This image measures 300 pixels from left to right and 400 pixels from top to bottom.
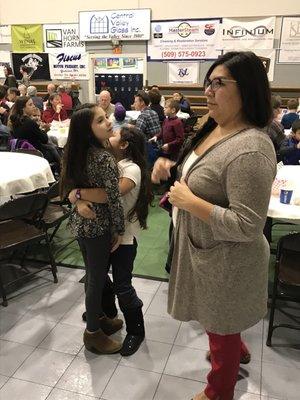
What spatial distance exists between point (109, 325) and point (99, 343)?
0.22 metres

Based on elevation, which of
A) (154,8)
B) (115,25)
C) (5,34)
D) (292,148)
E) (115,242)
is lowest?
(115,242)

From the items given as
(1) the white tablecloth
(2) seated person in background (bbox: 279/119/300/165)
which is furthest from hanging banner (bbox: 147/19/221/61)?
(1) the white tablecloth

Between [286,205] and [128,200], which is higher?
[128,200]

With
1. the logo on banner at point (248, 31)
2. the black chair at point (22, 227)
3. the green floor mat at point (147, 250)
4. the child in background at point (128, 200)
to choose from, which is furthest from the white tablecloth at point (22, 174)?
the logo on banner at point (248, 31)

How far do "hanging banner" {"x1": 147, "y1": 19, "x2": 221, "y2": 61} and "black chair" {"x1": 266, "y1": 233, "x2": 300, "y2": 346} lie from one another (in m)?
6.80

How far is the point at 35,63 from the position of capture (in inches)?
381

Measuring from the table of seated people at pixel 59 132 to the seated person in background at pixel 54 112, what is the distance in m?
0.24

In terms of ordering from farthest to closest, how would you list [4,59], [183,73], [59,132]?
[4,59]
[183,73]
[59,132]

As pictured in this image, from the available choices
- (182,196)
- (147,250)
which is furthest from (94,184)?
(147,250)

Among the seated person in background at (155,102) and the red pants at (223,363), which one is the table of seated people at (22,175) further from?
the seated person in background at (155,102)

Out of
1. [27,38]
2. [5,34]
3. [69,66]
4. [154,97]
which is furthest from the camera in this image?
[5,34]

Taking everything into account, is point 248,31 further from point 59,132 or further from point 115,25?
point 59,132

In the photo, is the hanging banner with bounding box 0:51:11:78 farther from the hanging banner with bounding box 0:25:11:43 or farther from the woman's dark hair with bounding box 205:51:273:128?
the woman's dark hair with bounding box 205:51:273:128

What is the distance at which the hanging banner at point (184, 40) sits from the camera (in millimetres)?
8234
